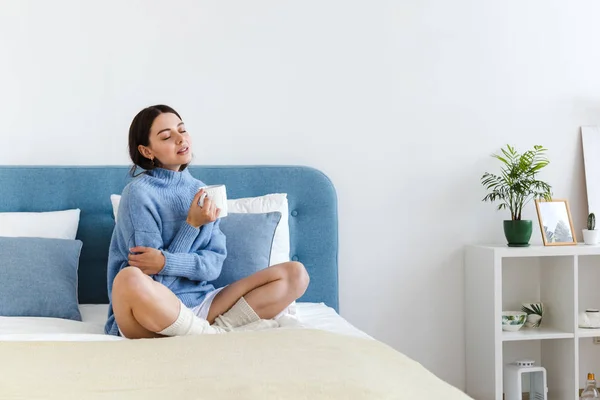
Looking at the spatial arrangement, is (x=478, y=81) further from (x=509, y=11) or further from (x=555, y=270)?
(x=555, y=270)

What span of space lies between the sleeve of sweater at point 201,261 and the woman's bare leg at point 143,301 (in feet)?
0.48

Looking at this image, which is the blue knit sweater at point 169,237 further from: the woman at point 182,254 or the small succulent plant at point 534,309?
the small succulent plant at point 534,309

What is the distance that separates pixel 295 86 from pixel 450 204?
0.80m

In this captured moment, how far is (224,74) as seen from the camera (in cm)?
292

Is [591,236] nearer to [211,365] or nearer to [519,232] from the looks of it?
[519,232]

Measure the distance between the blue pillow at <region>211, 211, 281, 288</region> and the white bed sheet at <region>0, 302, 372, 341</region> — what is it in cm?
24

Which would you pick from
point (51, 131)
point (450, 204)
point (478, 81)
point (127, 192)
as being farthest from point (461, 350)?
point (51, 131)

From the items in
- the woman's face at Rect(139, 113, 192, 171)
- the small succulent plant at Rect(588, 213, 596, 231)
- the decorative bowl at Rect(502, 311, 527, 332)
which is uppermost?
the woman's face at Rect(139, 113, 192, 171)

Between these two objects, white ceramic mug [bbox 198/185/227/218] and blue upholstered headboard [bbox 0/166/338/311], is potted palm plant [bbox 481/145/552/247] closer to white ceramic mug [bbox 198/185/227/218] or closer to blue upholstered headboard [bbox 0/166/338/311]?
blue upholstered headboard [bbox 0/166/338/311]

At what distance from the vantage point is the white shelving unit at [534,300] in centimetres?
282

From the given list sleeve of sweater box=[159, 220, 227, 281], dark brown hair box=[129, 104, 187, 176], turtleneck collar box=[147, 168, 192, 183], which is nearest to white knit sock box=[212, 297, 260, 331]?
sleeve of sweater box=[159, 220, 227, 281]

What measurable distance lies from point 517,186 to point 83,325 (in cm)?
172

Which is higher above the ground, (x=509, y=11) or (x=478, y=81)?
(x=509, y=11)

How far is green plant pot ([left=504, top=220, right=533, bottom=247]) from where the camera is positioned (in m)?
2.91
